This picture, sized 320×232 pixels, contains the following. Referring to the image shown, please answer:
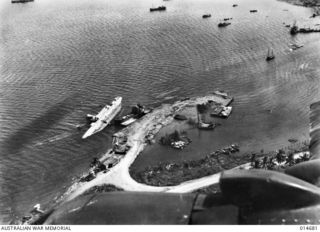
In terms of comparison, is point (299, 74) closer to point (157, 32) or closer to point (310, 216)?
point (157, 32)

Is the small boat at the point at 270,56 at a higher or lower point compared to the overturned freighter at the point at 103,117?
higher

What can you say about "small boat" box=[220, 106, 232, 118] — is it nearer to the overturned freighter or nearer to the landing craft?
the overturned freighter

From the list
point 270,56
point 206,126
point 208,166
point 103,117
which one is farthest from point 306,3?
point 208,166

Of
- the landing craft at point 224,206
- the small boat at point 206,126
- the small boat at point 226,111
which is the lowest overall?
the small boat at point 206,126

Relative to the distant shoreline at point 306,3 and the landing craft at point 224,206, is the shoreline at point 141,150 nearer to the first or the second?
the landing craft at point 224,206

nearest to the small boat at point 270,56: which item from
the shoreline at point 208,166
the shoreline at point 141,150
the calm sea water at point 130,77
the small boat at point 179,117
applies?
the calm sea water at point 130,77

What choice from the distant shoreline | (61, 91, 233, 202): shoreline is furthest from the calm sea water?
the distant shoreline

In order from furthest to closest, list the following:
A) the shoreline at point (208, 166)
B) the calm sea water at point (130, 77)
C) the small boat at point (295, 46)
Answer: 1. the small boat at point (295, 46)
2. the calm sea water at point (130, 77)
3. the shoreline at point (208, 166)
